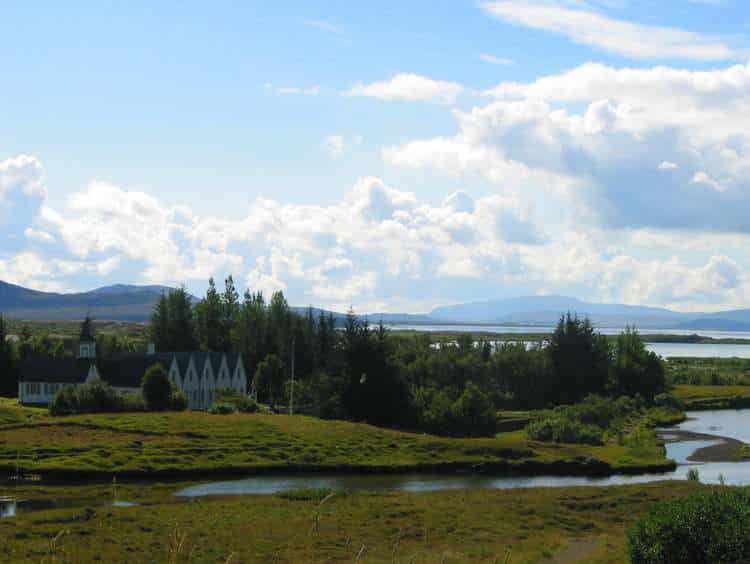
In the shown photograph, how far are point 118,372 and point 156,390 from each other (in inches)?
699

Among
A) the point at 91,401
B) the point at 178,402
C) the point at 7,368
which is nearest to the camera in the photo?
the point at 91,401

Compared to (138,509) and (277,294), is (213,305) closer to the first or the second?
(277,294)

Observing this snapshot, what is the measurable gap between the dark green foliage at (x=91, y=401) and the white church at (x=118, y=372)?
1058 centimetres

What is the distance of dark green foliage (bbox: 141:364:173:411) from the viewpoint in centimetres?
8794

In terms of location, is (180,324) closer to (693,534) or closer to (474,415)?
(474,415)

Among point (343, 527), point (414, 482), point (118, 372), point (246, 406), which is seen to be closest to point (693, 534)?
point (343, 527)

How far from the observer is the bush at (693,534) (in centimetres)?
2748

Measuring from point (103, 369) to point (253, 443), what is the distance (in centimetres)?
4138

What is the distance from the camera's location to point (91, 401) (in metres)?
85.1

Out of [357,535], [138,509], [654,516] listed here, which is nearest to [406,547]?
[357,535]

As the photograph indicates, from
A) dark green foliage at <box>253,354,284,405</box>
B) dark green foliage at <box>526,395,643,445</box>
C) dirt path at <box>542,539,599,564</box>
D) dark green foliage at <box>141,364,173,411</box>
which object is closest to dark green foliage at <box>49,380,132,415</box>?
dark green foliage at <box>141,364,173,411</box>

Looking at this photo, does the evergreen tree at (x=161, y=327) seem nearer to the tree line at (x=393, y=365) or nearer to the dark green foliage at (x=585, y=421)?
the tree line at (x=393, y=365)

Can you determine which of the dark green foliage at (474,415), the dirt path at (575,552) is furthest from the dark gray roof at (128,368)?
the dirt path at (575,552)

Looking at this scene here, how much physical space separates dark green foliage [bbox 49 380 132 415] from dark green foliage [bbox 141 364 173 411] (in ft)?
4.55
